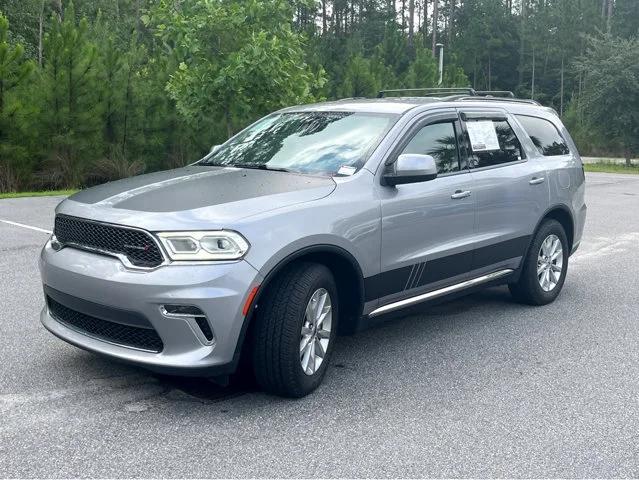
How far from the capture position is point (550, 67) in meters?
70.1

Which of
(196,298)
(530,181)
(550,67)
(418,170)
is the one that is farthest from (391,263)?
(550,67)

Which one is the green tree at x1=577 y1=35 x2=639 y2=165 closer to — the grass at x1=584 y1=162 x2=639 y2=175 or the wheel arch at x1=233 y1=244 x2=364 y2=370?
the grass at x1=584 y1=162 x2=639 y2=175

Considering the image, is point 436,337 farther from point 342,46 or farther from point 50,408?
point 342,46

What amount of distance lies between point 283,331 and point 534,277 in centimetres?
318

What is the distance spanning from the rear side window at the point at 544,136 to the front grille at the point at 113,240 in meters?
3.87

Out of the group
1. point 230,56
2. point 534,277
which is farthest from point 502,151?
point 230,56

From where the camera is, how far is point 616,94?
3578cm

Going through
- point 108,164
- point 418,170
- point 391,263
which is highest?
point 418,170

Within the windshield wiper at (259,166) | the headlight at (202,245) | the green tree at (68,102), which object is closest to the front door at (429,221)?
the windshield wiper at (259,166)

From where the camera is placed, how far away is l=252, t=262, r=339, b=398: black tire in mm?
4137

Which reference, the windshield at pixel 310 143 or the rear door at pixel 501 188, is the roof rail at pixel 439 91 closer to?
the rear door at pixel 501 188

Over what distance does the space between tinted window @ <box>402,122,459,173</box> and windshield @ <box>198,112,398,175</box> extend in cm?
25

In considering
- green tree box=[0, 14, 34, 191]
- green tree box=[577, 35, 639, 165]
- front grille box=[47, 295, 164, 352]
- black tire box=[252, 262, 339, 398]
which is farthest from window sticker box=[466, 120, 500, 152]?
green tree box=[577, 35, 639, 165]

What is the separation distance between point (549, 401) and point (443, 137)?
6.96 ft
